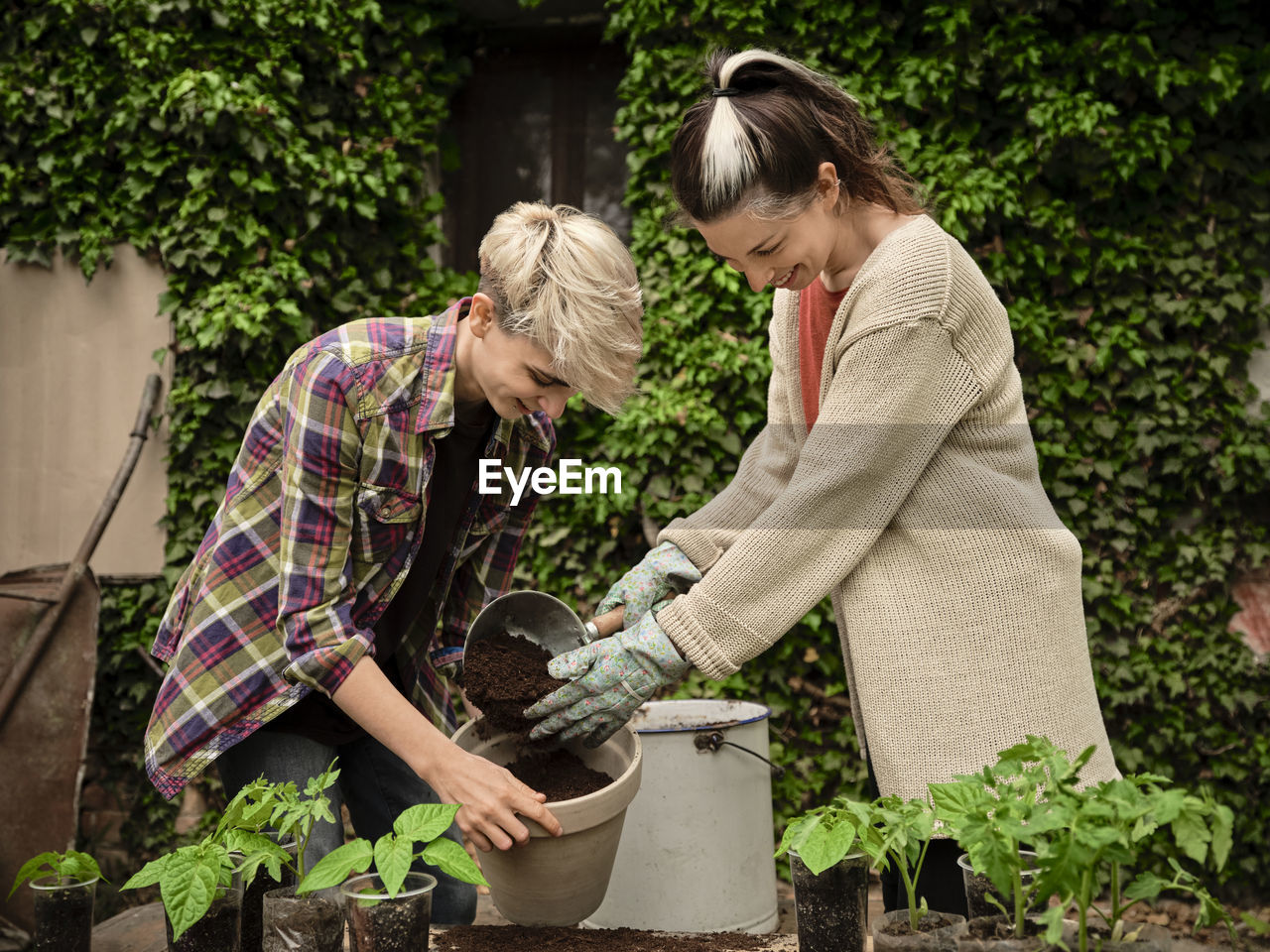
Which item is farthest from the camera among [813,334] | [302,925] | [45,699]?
[45,699]

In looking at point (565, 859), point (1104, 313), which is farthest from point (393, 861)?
point (1104, 313)

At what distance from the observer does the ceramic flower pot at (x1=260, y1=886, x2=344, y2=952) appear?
1122 mm

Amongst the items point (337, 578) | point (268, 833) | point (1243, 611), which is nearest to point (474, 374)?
point (337, 578)

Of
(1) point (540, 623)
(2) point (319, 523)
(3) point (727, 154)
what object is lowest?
(1) point (540, 623)

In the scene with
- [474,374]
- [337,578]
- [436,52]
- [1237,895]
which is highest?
[436,52]

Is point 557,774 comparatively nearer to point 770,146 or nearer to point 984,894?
point 984,894

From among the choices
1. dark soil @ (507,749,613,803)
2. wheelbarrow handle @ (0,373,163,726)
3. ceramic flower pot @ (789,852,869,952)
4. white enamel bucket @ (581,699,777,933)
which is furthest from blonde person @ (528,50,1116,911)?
wheelbarrow handle @ (0,373,163,726)

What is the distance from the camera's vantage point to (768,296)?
11.3 feet

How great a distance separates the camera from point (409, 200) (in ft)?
12.5

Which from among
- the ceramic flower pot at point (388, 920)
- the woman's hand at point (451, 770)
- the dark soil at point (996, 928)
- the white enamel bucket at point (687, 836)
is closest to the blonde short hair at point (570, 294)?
the woman's hand at point (451, 770)

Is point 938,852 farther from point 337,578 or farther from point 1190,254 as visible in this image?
point 1190,254

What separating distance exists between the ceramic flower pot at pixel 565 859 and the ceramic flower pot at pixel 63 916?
0.50m

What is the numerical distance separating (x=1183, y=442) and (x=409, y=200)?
276cm

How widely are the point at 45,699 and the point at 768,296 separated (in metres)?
2.68
